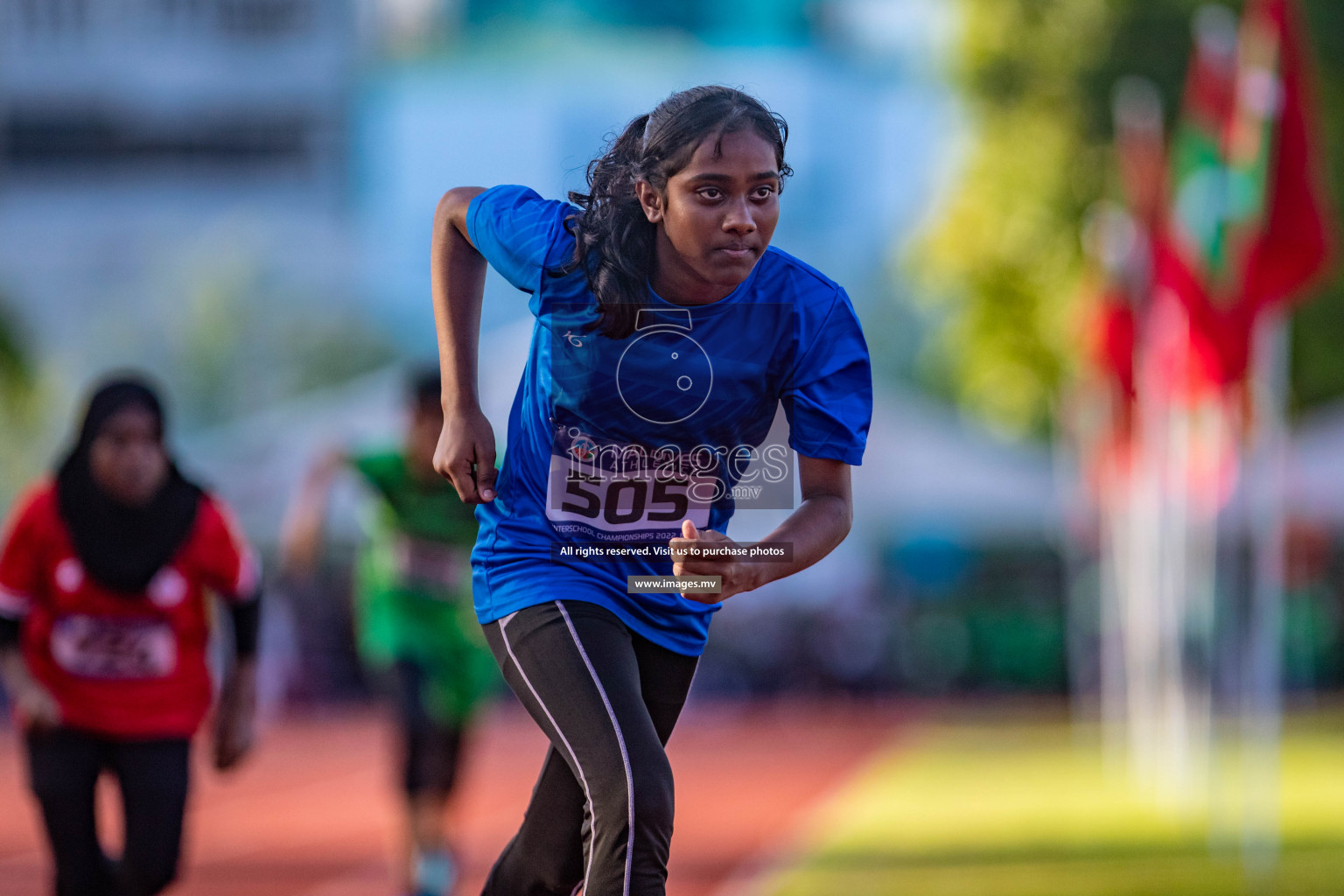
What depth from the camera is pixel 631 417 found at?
12.1 feet

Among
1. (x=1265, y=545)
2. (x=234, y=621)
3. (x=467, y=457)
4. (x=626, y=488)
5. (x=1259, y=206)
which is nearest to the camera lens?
(x=626, y=488)

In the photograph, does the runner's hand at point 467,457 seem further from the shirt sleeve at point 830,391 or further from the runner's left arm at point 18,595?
the runner's left arm at point 18,595

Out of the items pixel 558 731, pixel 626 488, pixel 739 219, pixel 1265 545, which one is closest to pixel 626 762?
pixel 558 731

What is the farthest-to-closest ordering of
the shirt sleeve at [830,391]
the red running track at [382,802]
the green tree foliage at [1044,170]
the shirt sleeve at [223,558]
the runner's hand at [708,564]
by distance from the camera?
the green tree foliage at [1044,170], the red running track at [382,802], the shirt sleeve at [223,558], the shirt sleeve at [830,391], the runner's hand at [708,564]

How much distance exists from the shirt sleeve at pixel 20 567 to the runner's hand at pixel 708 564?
3.01m

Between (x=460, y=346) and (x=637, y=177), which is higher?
(x=637, y=177)

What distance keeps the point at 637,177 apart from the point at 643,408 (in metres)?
0.46

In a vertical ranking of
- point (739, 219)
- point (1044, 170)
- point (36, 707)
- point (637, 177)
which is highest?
point (1044, 170)

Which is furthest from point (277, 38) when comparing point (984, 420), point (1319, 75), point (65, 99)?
point (1319, 75)

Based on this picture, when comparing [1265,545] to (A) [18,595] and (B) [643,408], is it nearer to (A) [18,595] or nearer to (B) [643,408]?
(A) [18,595]

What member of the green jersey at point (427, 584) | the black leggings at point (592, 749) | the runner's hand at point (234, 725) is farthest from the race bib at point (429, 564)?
the black leggings at point (592, 749)

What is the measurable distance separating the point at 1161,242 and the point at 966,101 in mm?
12712

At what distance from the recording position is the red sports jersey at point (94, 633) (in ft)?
18.5

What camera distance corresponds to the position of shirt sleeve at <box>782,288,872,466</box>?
3756 millimetres
